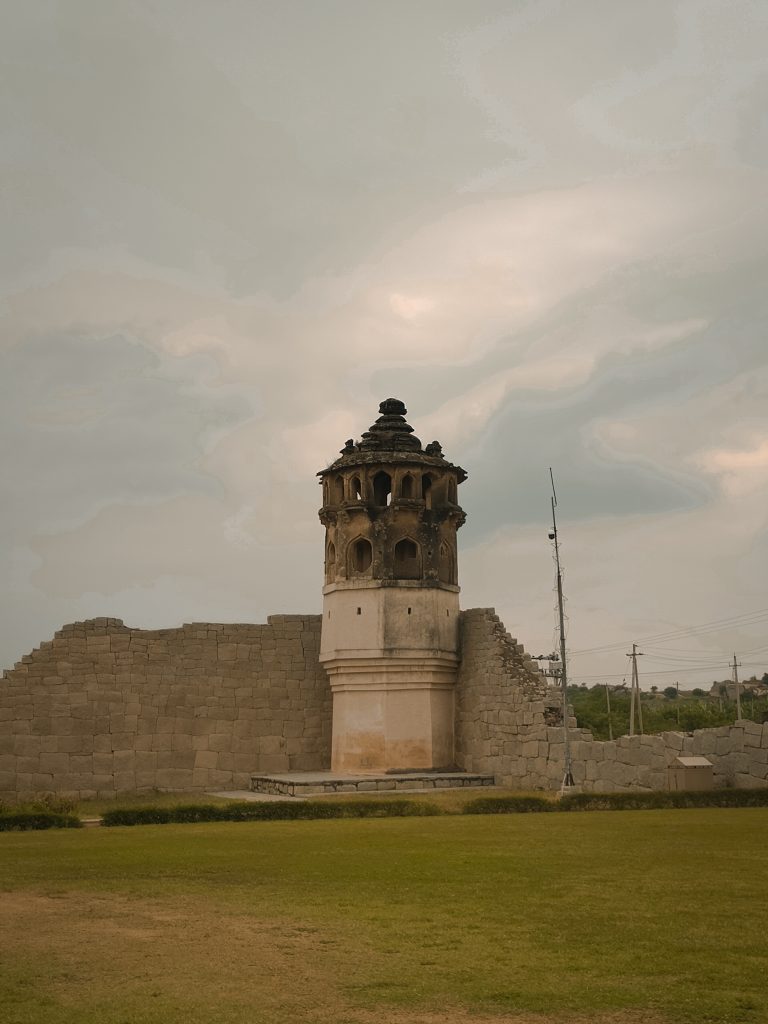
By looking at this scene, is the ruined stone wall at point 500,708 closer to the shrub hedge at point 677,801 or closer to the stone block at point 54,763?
the shrub hedge at point 677,801

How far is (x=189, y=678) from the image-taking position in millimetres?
25797

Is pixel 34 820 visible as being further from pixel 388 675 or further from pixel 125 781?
pixel 388 675

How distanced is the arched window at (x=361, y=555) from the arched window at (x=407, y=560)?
65 cm

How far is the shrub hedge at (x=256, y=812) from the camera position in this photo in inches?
725

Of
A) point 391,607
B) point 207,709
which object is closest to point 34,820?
point 207,709

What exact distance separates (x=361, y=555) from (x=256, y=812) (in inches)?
363

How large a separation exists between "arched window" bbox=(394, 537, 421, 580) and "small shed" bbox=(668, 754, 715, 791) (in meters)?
8.07

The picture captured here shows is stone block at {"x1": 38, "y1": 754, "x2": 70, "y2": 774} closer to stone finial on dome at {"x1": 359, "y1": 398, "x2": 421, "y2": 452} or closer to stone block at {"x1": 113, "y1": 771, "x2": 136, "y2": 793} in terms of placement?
stone block at {"x1": 113, "y1": 771, "x2": 136, "y2": 793}

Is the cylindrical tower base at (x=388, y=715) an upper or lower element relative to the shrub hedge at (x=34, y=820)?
upper

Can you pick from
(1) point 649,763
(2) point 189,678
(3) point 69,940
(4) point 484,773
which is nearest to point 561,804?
(1) point 649,763

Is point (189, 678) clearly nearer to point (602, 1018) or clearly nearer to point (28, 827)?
point (28, 827)

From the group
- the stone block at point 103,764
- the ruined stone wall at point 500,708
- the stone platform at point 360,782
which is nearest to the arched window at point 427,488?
the ruined stone wall at point 500,708

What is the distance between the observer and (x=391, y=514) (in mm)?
26109

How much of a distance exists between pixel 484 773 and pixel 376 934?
16.6 metres
